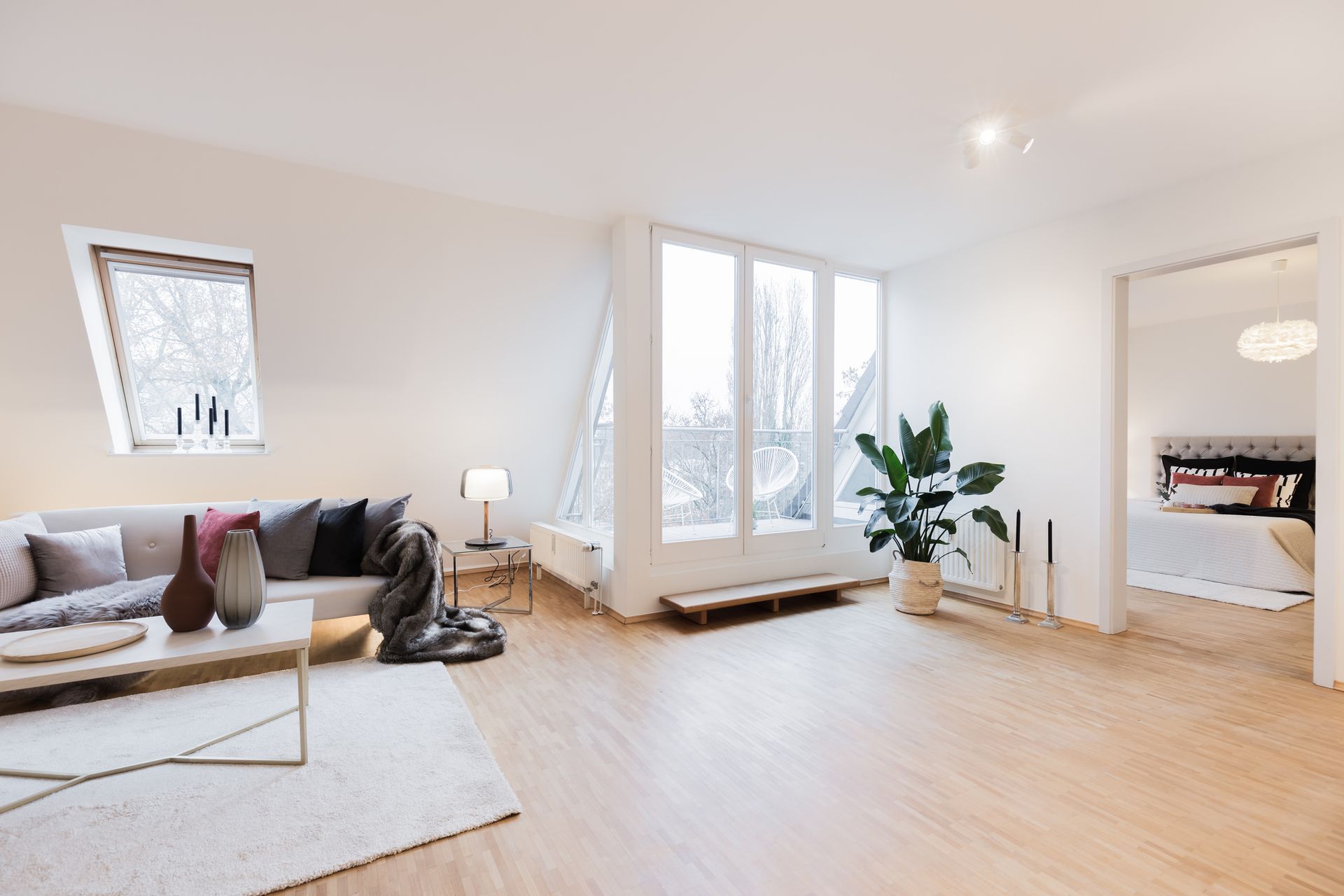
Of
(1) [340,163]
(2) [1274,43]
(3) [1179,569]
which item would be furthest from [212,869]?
(3) [1179,569]

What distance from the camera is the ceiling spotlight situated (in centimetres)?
265

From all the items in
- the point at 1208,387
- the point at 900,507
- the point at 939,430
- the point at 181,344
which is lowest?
the point at 900,507

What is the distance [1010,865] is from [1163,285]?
5655mm

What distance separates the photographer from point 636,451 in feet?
12.7

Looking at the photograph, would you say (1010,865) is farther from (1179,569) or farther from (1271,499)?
(1271,499)

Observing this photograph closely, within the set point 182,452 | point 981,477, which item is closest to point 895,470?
point 981,477

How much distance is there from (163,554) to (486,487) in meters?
1.70

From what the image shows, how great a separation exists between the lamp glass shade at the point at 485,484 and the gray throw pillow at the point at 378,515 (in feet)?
1.45

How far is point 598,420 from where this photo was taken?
4.88 meters

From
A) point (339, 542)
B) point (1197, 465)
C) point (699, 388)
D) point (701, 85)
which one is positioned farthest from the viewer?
point (1197, 465)

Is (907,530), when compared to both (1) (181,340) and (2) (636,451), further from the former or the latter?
(1) (181,340)

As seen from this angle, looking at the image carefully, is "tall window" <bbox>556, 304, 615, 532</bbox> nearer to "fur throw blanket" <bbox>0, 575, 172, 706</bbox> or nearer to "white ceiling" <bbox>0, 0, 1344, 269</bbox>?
"white ceiling" <bbox>0, 0, 1344, 269</bbox>

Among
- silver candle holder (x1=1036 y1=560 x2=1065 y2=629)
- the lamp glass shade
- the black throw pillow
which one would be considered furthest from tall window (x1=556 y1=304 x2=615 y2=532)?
silver candle holder (x1=1036 y1=560 x2=1065 y2=629)

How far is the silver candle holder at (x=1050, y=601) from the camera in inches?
148
